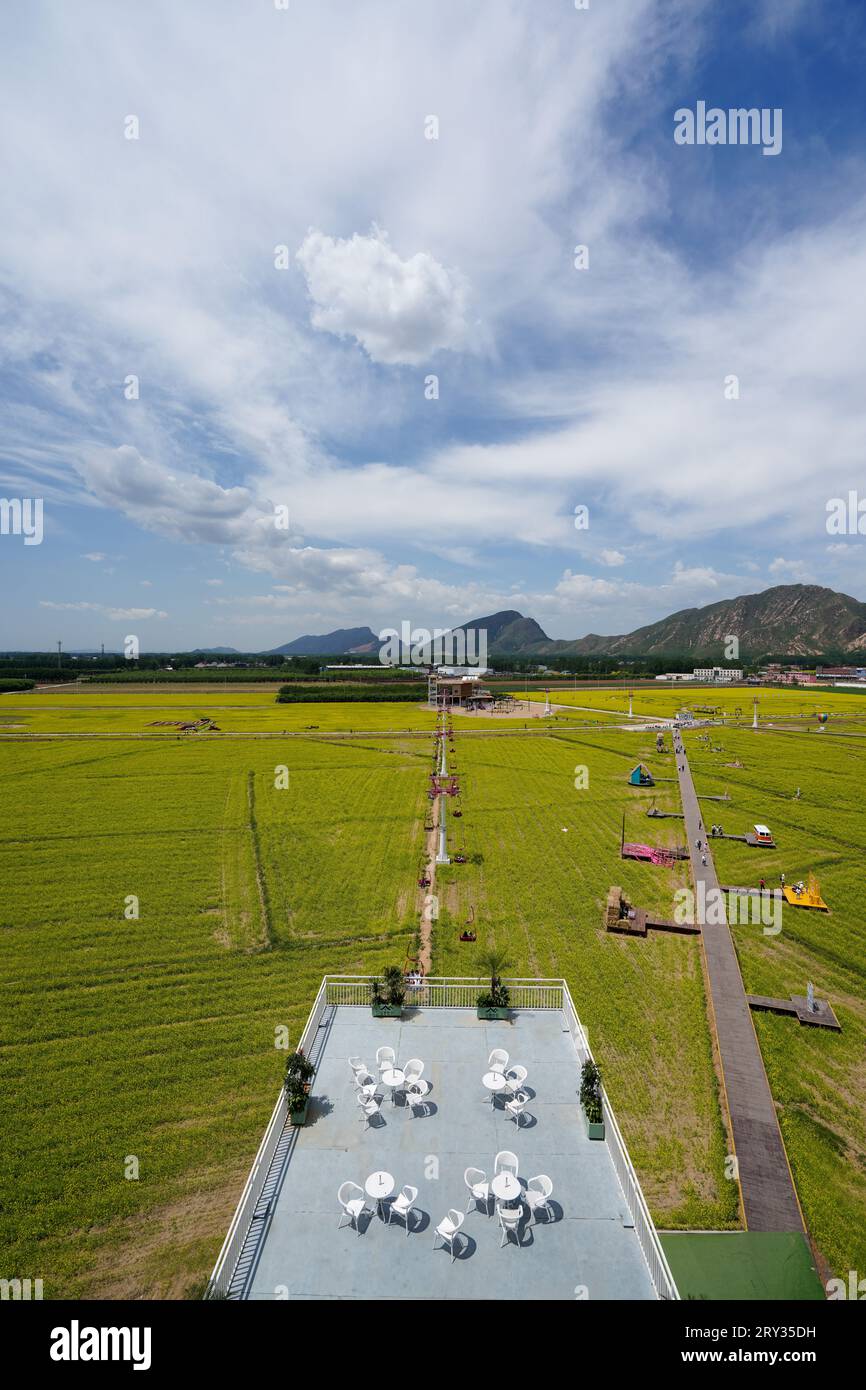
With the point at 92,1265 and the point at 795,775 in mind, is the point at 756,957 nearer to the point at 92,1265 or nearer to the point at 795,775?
the point at 92,1265

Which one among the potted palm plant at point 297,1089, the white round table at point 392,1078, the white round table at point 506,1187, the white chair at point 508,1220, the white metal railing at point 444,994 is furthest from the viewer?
the white metal railing at point 444,994

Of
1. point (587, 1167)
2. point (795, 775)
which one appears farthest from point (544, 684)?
point (587, 1167)

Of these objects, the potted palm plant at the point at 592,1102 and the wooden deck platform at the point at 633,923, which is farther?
the wooden deck platform at the point at 633,923

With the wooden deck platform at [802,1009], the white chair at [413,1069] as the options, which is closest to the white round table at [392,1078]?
the white chair at [413,1069]

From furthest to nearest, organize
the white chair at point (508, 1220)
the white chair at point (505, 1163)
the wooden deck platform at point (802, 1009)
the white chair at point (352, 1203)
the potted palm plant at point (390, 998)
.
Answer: the wooden deck platform at point (802, 1009)
the potted palm plant at point (390, 998)
the white chair at point (505, 1163)
the white chair at point (352, 1203)
the white chair at point (508, 1220)

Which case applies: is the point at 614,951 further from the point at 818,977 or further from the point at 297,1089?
the point at 297,1089

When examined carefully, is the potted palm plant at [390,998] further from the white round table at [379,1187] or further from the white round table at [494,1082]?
the white round table at [379,1187]
